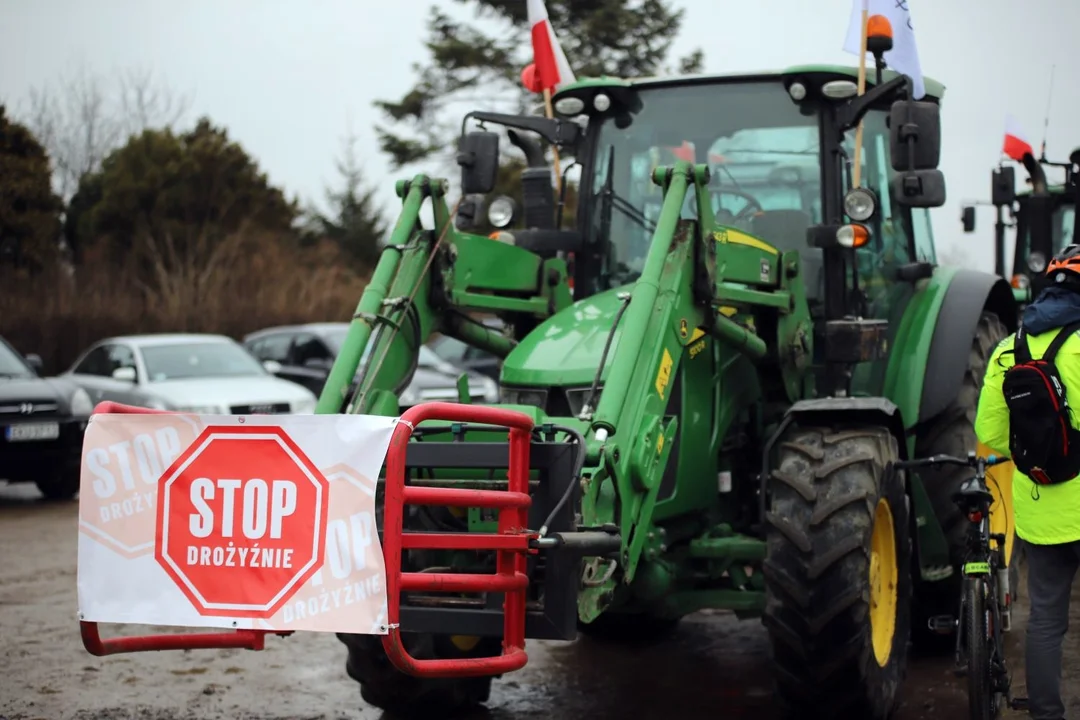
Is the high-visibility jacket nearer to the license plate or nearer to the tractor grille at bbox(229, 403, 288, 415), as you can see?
the tractor grille at bbox(229, 403, 288, 415)

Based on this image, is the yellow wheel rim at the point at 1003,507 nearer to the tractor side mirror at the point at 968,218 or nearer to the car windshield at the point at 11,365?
the tractor side mirror at the point at 968,218

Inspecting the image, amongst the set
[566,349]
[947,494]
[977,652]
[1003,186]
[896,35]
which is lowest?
[977,652]

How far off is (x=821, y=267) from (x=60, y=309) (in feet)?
72.6

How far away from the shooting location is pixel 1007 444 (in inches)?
224

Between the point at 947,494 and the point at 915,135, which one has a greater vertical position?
the point at 915,135

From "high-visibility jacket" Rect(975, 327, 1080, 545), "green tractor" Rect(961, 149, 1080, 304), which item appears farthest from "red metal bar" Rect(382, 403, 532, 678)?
"green tractor" Rect(961, 149, 1080, 304)

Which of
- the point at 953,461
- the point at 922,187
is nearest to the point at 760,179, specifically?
the point at 922,187

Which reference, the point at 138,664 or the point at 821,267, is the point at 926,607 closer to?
the point at 821,267

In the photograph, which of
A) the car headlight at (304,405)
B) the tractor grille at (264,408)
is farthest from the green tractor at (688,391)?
the car headlight at (304,405)

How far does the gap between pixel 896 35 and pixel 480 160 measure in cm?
232

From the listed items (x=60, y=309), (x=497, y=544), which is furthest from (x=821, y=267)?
(x=60, y=309)

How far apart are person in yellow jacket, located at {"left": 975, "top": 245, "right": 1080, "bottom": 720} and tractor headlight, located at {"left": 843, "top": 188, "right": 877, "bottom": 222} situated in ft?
4.34

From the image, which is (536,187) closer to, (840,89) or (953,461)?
(840,89)

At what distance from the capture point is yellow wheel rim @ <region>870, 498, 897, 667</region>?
6.35 m
